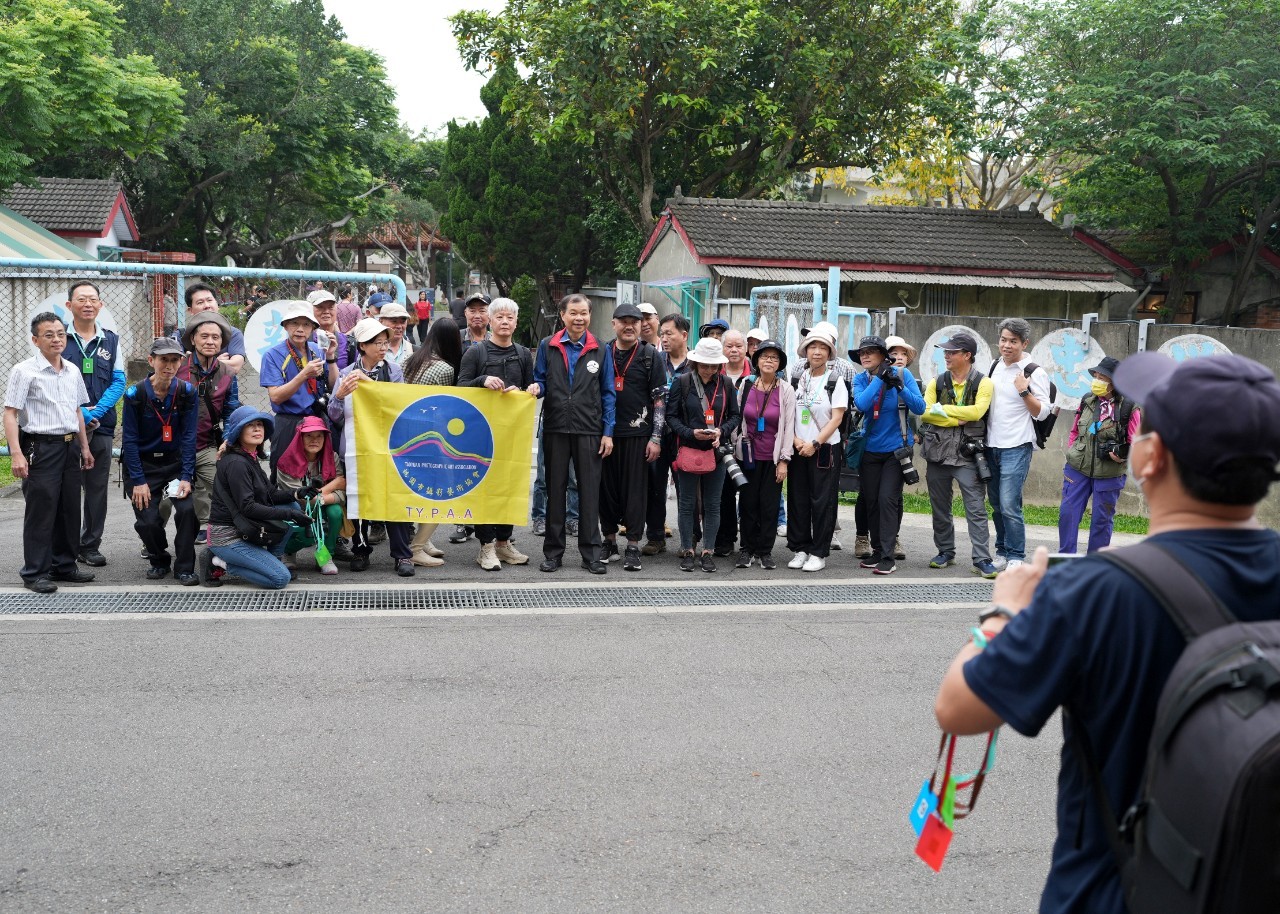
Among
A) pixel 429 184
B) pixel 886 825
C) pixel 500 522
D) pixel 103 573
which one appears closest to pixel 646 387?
pixel 500 522

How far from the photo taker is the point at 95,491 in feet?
28.0

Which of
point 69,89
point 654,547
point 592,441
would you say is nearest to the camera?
point 592,441

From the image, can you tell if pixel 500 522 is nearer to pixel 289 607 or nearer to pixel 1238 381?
pixel 289 607

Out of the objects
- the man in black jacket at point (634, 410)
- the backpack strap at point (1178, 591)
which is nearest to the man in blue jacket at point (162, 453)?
the man in black jacket at point (634, 410)

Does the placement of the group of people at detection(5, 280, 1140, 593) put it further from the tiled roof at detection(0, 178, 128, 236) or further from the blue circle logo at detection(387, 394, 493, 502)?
the tiled roof at detection(0, 178, 128, 236)

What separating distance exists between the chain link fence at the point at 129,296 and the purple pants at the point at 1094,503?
685 centimetres

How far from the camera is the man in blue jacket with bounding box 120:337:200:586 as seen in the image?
8109 mm

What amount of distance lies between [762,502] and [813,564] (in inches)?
25.3

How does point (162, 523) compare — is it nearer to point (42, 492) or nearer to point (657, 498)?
point (42, 492)

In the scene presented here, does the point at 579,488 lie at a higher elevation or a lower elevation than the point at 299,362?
lower

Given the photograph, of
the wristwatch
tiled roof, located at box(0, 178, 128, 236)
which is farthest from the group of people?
tiled roof, located at box(0, 178, 128, 236)

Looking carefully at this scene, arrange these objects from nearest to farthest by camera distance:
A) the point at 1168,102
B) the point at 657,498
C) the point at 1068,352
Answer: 1. the point at 657,498
2. the point at 1068,352
3. the point at 1168,102

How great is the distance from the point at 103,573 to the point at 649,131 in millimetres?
21347

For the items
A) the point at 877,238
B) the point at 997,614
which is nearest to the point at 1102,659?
the point at 997,614
